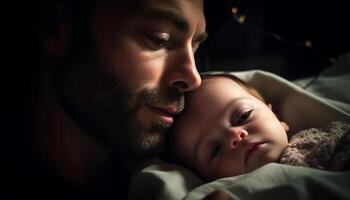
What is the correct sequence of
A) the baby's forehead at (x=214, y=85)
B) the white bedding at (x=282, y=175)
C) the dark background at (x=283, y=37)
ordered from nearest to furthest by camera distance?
the white bedding at (x=282, y=175) → the baby's forehead at (x=214, y=85) → the dark background at (x=283, y=37)

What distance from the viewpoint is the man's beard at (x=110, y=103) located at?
980 millimetres

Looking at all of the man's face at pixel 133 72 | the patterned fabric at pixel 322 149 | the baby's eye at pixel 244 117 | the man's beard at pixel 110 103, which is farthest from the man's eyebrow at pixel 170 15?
the patterned fabric at pixel 322 149

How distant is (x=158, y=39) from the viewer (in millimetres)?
965

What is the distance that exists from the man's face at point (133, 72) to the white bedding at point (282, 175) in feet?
0.30

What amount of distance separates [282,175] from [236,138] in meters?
0.16

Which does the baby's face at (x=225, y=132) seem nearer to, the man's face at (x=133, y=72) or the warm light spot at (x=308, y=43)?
the man's face at (x=133, y=72)

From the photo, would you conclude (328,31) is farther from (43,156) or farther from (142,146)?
(43,156)

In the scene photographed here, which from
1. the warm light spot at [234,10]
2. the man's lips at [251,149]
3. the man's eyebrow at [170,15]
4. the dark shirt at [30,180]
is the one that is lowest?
the dark shirt at [30,180]

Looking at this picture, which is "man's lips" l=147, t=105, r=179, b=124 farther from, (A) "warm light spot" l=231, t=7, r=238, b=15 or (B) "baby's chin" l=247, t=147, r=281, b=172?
(A) "warm light spot" l=231, t=7, r=238, b=15

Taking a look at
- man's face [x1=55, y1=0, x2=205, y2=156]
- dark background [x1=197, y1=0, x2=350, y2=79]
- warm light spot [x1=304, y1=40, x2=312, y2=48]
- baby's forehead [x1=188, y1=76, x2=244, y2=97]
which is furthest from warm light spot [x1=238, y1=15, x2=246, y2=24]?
man's face [x1=55, y1=0, x2=205, y2=156]

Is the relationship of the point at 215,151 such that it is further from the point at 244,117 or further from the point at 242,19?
the point at 242,19

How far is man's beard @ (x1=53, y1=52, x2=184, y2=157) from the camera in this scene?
3.21ft

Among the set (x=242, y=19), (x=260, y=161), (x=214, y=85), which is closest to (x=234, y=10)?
(x=242, y=19)

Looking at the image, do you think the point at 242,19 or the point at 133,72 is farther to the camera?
the point at 242,19
